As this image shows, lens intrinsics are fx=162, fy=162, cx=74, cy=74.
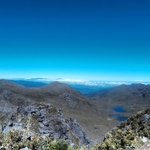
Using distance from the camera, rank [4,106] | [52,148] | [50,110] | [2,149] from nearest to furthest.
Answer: [52,148] → [2,149] → [50,110] → [4,106]

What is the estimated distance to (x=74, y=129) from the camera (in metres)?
103

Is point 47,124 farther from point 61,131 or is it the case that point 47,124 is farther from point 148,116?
point 148,116

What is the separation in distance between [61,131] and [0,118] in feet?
280

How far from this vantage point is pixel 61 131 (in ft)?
264

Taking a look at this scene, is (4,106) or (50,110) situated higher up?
(50,110)

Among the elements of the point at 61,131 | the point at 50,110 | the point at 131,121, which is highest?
the point at 131,121

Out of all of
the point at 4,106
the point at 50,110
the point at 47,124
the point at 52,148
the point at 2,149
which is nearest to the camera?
the point at 52,148

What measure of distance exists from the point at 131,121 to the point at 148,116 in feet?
15.7

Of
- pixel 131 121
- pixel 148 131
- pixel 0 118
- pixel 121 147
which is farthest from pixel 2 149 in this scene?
pixel 0 118

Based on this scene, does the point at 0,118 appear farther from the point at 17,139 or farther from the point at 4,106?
the point at 17,139

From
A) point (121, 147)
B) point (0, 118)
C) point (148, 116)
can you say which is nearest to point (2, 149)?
point (121, 147)

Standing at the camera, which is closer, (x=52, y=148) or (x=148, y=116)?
(x=52, y=148)

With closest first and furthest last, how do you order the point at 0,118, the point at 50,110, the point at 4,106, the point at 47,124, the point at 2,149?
the point at 2,149
the point at 47,124
the point at 50,110
the point at 0,118
the point at 4,106

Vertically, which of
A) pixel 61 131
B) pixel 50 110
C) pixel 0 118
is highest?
pixel 50 110
